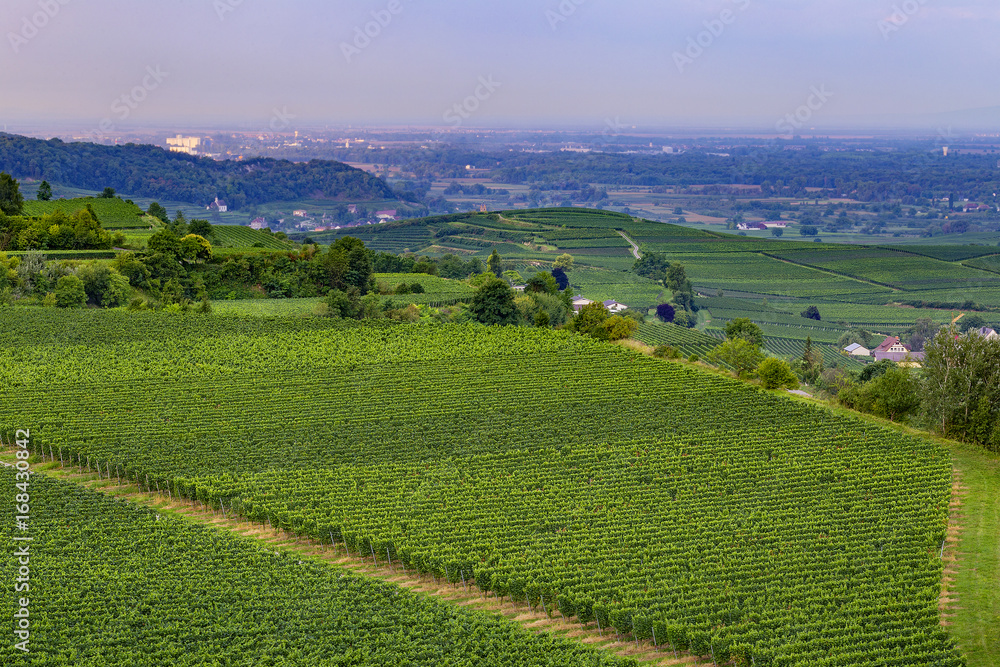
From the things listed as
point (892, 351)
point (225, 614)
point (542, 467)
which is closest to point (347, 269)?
point (542, 467)

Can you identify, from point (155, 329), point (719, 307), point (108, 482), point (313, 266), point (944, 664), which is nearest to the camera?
point (944, 664)

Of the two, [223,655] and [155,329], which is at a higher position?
[155,329]

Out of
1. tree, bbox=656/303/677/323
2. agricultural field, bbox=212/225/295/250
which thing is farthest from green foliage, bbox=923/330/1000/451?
agricultural field, bbox=212/225/295/250

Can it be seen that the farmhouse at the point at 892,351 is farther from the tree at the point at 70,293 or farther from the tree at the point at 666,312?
the tree at the point at 70,293

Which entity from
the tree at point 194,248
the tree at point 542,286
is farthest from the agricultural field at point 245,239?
the tree at point 542,286

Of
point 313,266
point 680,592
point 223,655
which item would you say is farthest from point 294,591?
point 313,266

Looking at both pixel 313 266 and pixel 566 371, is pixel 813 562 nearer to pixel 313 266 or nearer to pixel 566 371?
pixel 566 371

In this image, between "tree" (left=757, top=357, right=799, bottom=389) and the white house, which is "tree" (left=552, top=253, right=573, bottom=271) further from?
"tree" (left=757, top=357, right=799, bottom=389)
